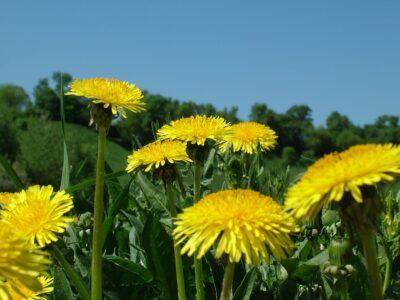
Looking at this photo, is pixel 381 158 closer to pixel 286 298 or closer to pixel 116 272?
pixel 286 298

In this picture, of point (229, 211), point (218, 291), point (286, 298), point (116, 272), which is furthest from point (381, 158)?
point (116, 272)

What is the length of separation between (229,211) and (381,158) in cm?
29

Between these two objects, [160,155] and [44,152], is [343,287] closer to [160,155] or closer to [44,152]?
[160,155]

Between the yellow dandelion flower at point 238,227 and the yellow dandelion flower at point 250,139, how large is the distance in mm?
1098

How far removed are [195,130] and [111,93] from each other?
12.1 inches

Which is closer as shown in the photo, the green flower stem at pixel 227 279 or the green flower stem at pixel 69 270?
the green flower stem at pixel 227 279

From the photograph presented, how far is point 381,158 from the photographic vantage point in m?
1.06

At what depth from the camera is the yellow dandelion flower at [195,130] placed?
5.78ft

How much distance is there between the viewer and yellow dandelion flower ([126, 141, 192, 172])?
5.71ft

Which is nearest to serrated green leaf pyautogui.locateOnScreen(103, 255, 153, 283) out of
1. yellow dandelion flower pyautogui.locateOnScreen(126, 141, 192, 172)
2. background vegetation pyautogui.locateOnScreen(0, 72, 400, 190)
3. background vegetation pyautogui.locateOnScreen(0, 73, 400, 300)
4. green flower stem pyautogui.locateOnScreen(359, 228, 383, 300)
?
background vegetation pyautogui.locateOnScreen(0, 73, 400, 300)

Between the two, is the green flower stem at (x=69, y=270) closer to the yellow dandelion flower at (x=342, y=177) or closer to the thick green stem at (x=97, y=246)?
the thick green stem at (x=97, y=246)

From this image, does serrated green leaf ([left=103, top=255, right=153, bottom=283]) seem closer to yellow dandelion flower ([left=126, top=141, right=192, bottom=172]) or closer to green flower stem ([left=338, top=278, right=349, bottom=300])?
yellow dandelion flower ([left=126, top=141, right=192, bottom=172])

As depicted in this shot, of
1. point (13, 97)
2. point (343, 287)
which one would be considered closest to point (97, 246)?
Result: point (343, 287)

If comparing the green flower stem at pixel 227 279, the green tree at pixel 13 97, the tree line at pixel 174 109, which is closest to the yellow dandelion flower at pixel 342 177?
the green flower stem at pixel 227 279
